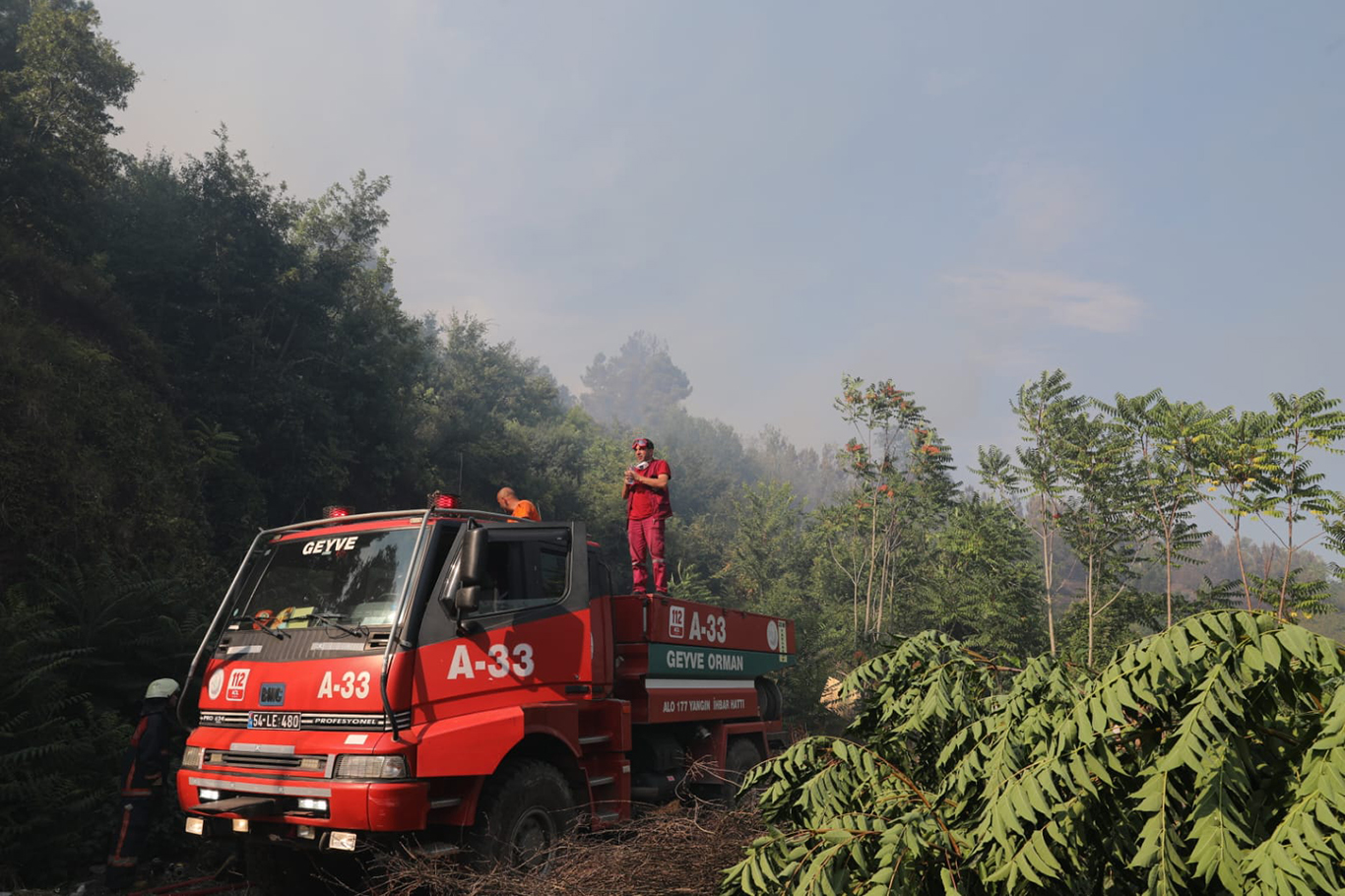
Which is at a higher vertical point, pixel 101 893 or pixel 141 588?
pixel 141 588

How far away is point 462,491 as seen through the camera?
1328 inches

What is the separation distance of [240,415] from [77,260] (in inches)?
208

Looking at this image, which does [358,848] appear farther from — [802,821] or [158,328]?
[158,328]

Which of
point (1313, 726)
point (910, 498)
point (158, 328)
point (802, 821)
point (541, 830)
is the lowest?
point (541, 830)

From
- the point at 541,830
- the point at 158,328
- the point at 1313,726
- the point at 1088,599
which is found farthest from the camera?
the point at 158,328

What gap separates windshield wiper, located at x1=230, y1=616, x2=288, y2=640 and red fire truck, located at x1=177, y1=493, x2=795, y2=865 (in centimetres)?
2

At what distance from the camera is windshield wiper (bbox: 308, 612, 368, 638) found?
5.29 m

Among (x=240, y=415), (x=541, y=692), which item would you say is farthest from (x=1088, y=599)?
(x=240, y=415)

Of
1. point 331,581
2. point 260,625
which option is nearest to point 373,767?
point 331,581

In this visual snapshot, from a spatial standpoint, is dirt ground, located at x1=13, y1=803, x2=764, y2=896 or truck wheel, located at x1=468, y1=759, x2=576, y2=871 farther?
truck wheel, located at x1=468, y1=759, x2=576, y2=871

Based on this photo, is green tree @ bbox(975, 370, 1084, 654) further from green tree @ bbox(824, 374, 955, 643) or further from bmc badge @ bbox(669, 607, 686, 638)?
bmc badge @ bbox(669, 607, 686, 638)

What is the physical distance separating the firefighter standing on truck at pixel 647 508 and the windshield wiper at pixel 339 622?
11.4 feet

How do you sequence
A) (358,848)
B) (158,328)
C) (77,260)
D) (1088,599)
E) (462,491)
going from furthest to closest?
(462,491), (158,328), (77,260), (1088,599), (358,848)

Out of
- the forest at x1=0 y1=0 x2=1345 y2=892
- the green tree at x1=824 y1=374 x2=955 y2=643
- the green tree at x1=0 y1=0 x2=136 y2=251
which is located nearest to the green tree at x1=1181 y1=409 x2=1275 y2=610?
the forest at x1=0 y1=0 x2=1345 y2=892
